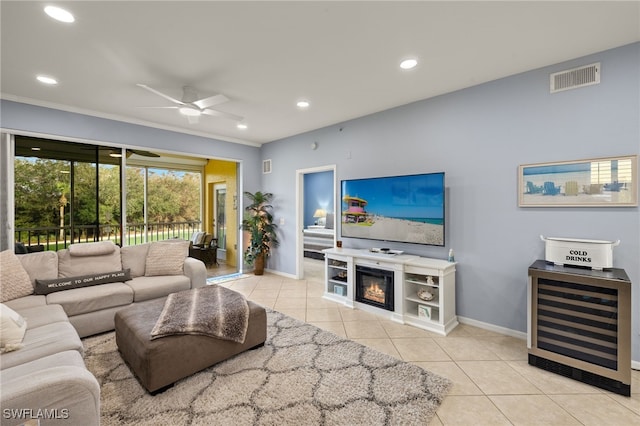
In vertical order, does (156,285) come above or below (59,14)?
below

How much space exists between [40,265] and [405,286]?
421 centimetres

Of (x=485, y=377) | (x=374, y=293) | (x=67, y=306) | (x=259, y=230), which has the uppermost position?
(x=259, y=230)

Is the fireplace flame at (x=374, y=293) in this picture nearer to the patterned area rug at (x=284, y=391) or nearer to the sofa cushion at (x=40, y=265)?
the patterned area rug at (x=284, y=391)

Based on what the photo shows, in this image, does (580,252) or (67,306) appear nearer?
Answer: (580,252)

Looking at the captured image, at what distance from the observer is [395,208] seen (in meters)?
3.73

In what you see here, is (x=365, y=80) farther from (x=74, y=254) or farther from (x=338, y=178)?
(x=74, y=254)

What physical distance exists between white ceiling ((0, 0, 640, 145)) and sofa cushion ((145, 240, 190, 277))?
197cm

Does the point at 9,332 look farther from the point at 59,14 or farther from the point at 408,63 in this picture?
the point at 408,63

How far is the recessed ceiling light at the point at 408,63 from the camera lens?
2658 mm

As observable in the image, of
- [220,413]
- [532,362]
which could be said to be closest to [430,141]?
[532,362]

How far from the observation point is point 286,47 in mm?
2441

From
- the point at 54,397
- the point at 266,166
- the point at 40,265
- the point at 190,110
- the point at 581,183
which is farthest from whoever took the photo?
the point at 266,166

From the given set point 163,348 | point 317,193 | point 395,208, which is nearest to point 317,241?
point 317,193

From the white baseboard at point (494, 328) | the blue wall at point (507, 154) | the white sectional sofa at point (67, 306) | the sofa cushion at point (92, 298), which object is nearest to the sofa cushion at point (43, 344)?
the white sectional sofa at point (67, 306)
